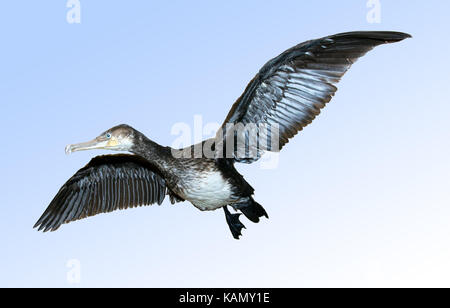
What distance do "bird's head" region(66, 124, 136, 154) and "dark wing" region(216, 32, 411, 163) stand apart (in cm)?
89

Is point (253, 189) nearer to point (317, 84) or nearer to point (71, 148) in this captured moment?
point (317, 84)

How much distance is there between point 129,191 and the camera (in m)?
6.14

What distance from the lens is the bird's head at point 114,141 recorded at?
525 cm

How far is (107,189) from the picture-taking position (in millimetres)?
6121

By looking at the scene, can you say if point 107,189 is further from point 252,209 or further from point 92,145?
point 252,209

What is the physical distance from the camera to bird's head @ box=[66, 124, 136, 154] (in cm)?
525

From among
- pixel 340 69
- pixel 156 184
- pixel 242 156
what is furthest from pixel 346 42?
pixel 156 184

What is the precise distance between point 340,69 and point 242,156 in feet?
4.23

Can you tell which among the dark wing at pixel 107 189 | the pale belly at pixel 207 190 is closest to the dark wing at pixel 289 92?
the pale belly at pixel 207 190

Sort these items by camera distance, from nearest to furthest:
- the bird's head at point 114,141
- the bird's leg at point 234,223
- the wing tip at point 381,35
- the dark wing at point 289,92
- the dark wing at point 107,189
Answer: the wing tip at point 381,35
the dark wing at point 289,92
the bird's head at point 114,141
the bird's leg at point 234,223
the dark wing at point 107,189

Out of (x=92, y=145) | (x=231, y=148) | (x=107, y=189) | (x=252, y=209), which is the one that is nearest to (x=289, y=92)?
(x=231, y=148)

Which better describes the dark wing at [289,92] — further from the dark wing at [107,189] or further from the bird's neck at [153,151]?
the dark wing at [107,189]

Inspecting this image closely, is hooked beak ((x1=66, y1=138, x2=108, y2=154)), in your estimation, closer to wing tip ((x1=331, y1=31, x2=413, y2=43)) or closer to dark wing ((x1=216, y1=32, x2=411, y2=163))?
dark wing ((x1=216, y1=32, x2=411, y2=163))

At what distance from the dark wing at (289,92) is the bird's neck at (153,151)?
1.71 ft
